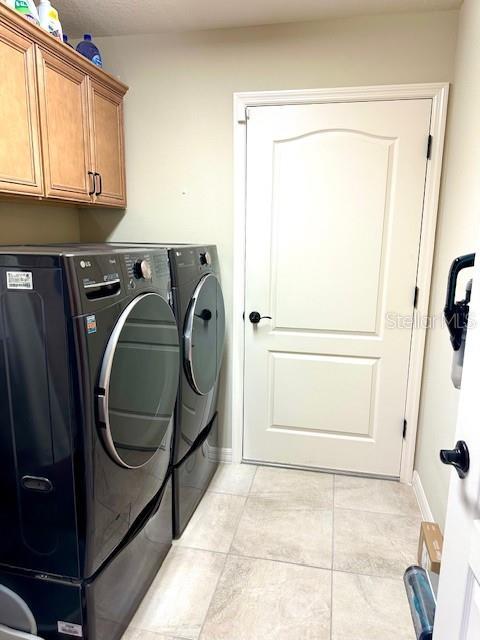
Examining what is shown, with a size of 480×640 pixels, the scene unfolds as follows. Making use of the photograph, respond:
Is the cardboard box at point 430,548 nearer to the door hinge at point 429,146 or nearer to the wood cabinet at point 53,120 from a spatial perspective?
the door hinge at point 429,146

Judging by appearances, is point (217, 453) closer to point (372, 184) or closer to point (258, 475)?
point (258, 475)

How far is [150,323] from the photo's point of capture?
57.6 inches

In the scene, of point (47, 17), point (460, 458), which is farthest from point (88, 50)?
point (460, 458)

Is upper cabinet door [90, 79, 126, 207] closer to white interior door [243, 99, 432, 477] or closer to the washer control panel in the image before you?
white interior door [243, 99, 432, 477]

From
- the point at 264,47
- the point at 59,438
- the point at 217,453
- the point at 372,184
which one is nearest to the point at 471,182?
the point at 372,184

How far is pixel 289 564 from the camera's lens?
6.04ft

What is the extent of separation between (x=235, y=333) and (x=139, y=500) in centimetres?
121

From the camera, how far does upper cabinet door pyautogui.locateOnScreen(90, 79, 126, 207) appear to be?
2102 mm

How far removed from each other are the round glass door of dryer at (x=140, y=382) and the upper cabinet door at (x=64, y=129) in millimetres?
794

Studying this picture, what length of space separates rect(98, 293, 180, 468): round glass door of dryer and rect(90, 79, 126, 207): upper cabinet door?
101cm

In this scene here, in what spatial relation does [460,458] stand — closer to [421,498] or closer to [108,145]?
[421,498]

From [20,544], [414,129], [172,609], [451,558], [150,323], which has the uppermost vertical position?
[414,129]

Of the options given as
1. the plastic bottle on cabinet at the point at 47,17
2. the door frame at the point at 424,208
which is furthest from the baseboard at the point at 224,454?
the plastic bottle on cabinet at the point at 47,17

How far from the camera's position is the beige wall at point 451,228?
1.71 m
